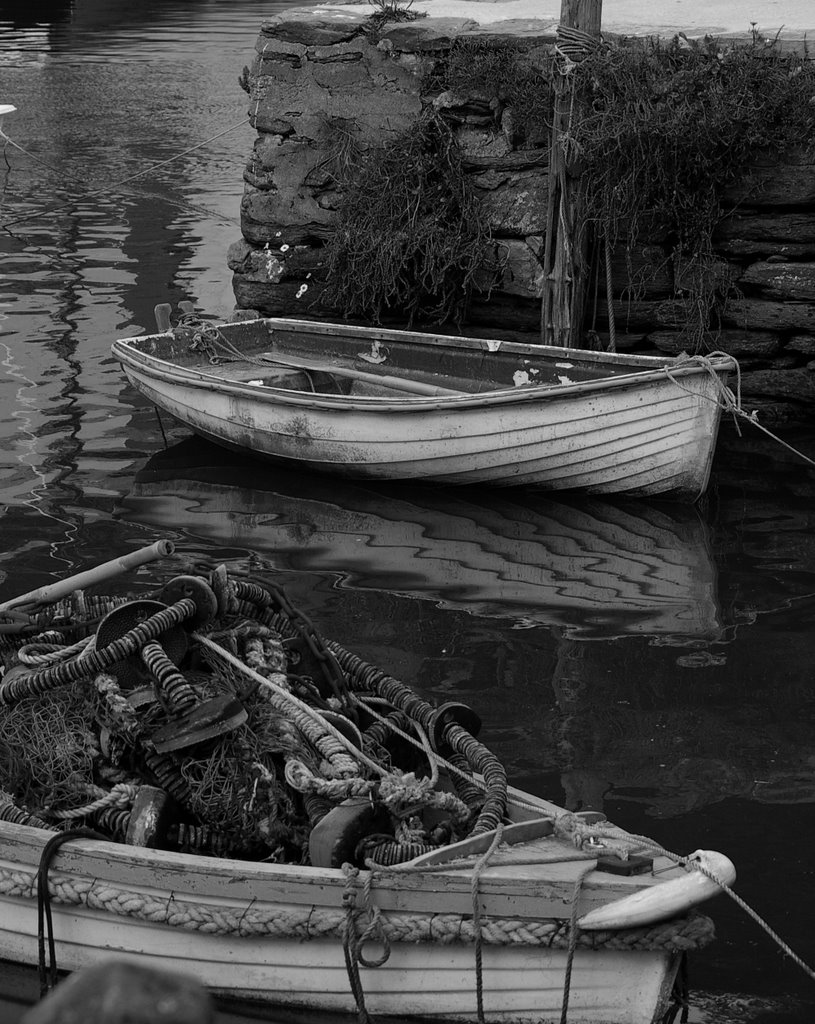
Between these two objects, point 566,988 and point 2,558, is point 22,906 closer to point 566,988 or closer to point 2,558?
point 566,988

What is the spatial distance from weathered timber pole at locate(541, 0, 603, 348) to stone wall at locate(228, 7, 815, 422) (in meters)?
0.27

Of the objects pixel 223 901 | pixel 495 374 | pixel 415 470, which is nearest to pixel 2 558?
pixel 415 470

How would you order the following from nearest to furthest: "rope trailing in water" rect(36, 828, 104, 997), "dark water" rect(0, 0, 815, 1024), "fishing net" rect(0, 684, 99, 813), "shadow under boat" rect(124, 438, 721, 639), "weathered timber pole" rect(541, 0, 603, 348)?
"rope trailing in water" rect(36, 828, 104, 997), "fishing net" rect(0, 684, 99, 813), "dark water" rect(0, 0, 815, 1024), "shadow under boat" rect(124, 438, 721, 639), "weathered timber pole" rect(541, 0, 603, 348)

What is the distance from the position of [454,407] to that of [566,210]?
211 cm

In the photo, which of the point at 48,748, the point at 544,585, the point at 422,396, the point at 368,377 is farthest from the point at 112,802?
the point at 368,377

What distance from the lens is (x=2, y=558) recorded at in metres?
7.83

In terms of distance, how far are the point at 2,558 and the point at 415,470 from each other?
265 cm

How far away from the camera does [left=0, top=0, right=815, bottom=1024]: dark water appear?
17.1ft

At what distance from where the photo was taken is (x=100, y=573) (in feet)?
16.1

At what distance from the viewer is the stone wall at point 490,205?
985cm

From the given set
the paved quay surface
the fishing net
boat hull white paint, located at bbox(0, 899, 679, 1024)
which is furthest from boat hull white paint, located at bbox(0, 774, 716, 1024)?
the paved quay surface

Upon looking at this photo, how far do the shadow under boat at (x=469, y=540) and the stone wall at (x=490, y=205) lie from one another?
78.9 inches

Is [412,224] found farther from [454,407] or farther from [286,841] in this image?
[286,841]

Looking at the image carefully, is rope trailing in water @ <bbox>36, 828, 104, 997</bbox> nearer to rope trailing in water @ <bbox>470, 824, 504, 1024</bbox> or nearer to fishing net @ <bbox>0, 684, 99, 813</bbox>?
fishing net @ <bbox>0, 684, 99, 813</bbox>
